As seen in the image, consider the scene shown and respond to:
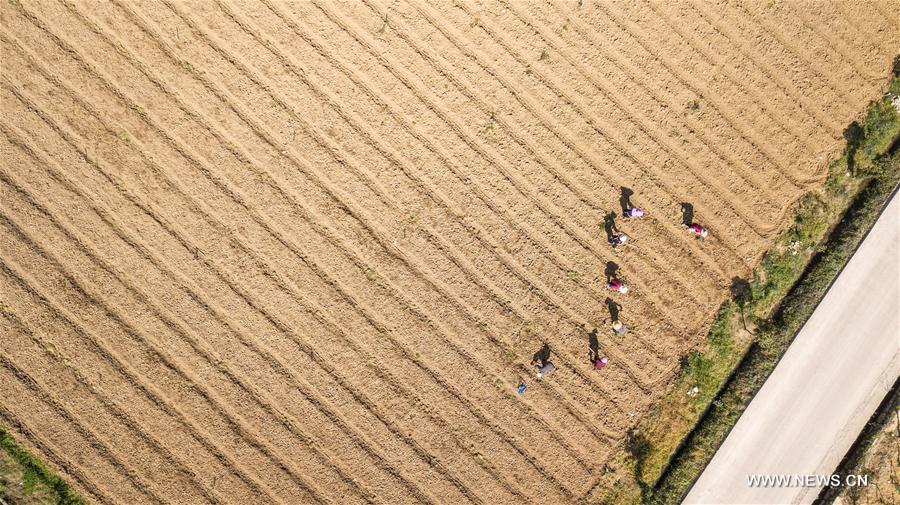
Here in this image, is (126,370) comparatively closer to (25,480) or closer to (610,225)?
(25,480)

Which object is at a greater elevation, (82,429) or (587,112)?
(587,112)

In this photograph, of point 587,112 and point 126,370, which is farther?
point 587,112

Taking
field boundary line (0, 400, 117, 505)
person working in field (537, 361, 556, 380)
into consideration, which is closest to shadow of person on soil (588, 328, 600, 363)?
person working in field (537, 361, 556, 380)

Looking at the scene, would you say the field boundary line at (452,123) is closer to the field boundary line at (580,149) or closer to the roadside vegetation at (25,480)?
the field boundary line at (580,149)

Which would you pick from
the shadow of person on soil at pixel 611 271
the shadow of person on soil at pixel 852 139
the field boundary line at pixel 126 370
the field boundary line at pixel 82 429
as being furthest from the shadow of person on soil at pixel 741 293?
the field boundary line at pixel 82 429

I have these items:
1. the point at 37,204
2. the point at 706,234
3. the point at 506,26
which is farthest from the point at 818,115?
the point at 37,204

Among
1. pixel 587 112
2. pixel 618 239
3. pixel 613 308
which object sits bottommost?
pixel 613 308

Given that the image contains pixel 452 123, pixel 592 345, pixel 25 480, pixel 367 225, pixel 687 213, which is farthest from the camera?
pixel 687 213

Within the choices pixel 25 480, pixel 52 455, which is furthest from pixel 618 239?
pixel 25 480
